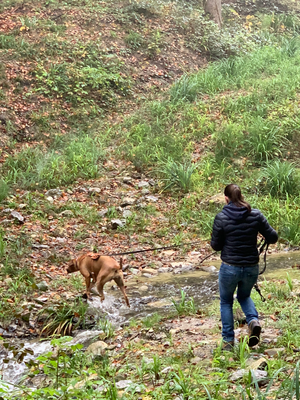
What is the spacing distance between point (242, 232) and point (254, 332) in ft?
3.21

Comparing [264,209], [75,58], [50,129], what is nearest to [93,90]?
[75,58]

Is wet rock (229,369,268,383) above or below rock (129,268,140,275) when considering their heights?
above

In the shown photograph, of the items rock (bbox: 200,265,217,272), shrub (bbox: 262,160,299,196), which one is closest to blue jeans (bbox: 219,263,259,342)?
rock (bbox: 200,265,217,272)

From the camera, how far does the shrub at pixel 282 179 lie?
9.74 m

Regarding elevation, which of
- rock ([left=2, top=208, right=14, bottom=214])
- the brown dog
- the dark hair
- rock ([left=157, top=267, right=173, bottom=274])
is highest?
the dark hair

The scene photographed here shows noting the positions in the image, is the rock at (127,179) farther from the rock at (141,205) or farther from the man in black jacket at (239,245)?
the man in black jacket at (239,245)

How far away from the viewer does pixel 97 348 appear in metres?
4.91

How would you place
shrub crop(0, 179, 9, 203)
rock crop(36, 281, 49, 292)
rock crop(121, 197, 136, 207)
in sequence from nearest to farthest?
rock crop(36, 281, 49, 292), shrub crop(0, 179, 9, 203), rock crop(121, 197, 136, 207)

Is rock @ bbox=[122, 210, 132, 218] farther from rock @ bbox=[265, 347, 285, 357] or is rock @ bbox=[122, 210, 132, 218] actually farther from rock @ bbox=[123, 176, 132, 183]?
rock @ bbox=[265, 347, 285, 357]

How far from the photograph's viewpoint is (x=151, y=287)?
23.5ft

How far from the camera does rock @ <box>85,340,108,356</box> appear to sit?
15.8 ft

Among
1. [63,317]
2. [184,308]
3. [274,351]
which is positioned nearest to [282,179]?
[184,308]

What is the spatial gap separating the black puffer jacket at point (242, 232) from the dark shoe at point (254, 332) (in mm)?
579

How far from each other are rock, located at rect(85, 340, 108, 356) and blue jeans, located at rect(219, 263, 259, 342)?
147 cm
